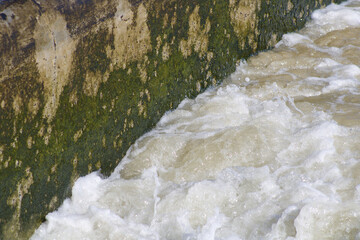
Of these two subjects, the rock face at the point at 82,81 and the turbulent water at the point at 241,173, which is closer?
the rock face at the point at 82,81

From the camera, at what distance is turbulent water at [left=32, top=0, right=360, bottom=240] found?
2666mm

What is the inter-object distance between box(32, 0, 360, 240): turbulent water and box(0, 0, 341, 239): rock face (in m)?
0.14

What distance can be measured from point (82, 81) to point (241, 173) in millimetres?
1142

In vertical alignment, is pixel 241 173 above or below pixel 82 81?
below

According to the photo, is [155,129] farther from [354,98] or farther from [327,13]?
[327,13]

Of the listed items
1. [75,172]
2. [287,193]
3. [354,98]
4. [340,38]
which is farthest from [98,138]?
[340,38]

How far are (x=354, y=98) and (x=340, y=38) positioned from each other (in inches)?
63.9

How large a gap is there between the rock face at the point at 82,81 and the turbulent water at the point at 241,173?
0.47 ft

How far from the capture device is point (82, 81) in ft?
9.84

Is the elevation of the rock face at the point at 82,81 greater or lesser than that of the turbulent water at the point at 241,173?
greater

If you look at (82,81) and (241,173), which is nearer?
(82,81)

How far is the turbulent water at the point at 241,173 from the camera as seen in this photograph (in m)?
2.67

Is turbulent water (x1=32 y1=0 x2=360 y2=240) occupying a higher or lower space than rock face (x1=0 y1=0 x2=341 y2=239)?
lower

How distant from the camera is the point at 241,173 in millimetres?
3105
